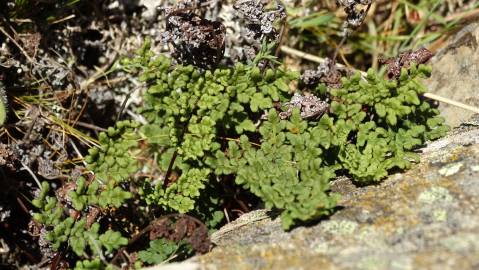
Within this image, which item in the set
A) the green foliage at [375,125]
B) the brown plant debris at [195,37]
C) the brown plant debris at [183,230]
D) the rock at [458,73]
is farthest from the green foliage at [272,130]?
the rock at [458,73]

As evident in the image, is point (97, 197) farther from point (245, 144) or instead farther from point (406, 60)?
point (406, 60)

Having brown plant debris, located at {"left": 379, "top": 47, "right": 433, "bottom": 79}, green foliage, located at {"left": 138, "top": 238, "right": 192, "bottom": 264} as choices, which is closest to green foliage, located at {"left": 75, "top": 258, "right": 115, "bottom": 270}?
green foliage, located at {"left": 138, "top": 238, "right": 192, "bottom": 264}

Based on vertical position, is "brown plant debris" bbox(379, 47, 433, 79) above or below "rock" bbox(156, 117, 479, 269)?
above

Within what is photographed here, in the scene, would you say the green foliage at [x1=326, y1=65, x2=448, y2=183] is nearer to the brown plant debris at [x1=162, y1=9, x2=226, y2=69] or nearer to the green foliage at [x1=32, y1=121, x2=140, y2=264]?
the brown plant debris at [x1=162, y1=9, x2=226, y2=69]

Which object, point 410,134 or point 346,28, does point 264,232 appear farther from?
point 346,28

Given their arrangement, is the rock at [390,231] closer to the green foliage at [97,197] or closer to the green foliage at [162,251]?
the green foliage at [162,251]

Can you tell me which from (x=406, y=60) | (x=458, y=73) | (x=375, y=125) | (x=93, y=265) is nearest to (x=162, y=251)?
(x=93, y=265)
